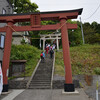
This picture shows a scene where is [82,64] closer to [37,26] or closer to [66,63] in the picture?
[66,63]

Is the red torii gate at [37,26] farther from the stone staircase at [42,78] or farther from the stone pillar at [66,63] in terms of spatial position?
the stone staircase at [42,78]

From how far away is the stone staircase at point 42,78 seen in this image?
11209mm

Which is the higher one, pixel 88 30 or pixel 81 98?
pixel 88 30

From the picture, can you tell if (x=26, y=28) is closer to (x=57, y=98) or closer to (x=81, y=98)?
(x=57, y=98)

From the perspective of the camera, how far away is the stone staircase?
36.8 ft

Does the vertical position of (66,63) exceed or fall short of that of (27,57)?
it falls short

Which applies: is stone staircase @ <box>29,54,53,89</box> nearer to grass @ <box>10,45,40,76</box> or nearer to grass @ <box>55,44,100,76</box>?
grass @ <box>10,45,40,76</box>

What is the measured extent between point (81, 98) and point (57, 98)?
1529 mm

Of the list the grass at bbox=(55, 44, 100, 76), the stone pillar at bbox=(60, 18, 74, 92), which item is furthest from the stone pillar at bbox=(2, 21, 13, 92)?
the grass at bbox=(55, 44, 100, 76)

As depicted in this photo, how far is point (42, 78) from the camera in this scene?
41.4 feet

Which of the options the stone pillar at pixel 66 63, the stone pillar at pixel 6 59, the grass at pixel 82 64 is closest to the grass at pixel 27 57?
the grass at pixel 82 64

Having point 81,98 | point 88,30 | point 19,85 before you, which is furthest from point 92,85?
point 88,30

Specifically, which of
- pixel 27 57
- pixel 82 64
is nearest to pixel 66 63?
pixel 82 64

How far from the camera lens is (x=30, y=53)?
18.8 meters
